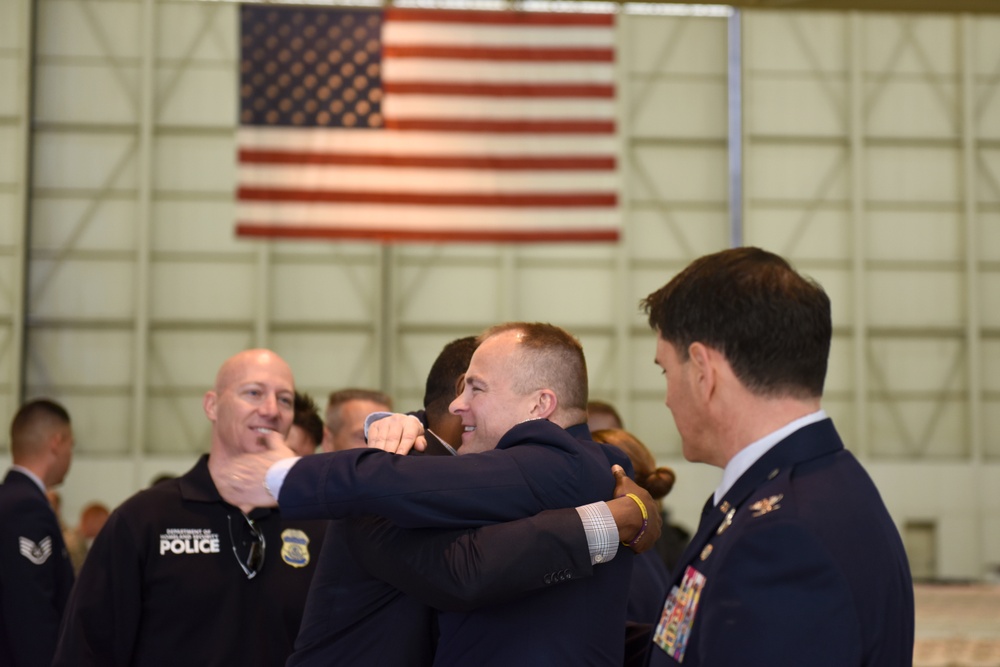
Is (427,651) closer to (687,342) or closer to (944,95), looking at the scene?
(687,342)

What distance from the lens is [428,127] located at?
9180 mm

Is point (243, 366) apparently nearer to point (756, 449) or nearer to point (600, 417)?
point (600, 417)

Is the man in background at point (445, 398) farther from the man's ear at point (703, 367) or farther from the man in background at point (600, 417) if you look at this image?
the man in background at point (600, 417)

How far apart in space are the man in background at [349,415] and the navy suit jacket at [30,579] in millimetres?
1395

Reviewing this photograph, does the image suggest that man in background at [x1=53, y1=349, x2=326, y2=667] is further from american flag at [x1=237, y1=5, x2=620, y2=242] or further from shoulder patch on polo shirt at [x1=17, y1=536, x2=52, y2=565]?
american flag at [x1=237, y1=5, x2=620, y2=242]

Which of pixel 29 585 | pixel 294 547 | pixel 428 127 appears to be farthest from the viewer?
pixel 428 127

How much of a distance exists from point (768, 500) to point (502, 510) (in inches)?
24.4

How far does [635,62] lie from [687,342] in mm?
15692

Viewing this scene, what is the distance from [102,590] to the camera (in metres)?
3.34

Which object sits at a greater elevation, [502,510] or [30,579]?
[502,510]

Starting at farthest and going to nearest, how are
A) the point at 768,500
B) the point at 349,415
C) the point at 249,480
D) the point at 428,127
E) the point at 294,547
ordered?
the point at 428,127
the point at 349,415
the point at 294,547
the point at 249,480
the point at 768,500

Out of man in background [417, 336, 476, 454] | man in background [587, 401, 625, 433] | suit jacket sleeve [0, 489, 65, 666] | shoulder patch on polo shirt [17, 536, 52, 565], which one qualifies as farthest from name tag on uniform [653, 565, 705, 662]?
shoulder patch on polo shirt [17, 536, 52, 565]

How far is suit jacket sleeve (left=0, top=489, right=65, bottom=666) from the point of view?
170 inches

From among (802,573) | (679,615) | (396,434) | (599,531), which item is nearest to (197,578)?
(396,434)
